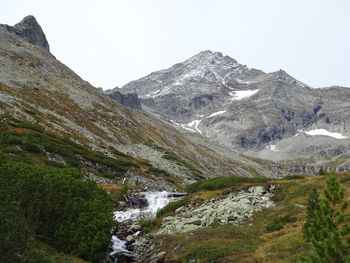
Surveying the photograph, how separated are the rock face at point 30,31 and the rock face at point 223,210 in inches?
6382

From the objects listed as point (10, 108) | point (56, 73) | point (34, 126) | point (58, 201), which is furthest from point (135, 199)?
point (56, 73)

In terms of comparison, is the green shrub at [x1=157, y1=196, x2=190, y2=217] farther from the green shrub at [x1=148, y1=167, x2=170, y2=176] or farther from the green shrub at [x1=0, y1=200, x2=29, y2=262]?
the green shrub at [x1=148, y1=167, x2=170, y2=176]

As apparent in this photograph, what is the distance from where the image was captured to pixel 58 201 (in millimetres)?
25844

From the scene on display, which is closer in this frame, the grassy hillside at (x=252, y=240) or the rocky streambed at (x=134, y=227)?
the grassy hillside at (x=252, y=240)

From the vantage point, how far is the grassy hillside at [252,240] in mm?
25109

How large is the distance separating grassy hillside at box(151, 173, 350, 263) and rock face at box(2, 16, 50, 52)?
170056 millimetres

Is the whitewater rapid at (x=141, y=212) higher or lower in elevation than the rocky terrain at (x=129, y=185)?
lower

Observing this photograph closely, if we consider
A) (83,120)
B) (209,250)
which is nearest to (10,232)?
(209,250)

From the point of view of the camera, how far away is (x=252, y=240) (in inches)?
1156

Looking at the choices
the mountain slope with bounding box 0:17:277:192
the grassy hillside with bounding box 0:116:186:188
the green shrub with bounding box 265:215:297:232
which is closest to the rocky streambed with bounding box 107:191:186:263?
the green shrub with bounding box 265:215:297:232

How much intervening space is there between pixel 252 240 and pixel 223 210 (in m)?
9.02

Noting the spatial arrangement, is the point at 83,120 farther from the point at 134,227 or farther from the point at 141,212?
the point at 134,227

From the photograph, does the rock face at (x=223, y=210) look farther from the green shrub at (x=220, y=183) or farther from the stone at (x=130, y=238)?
the green shrub at (x=220, y=183)

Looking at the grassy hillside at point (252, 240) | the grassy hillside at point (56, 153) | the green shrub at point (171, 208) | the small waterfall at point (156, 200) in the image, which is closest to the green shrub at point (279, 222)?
the grassy hillside at point (252, 240)
